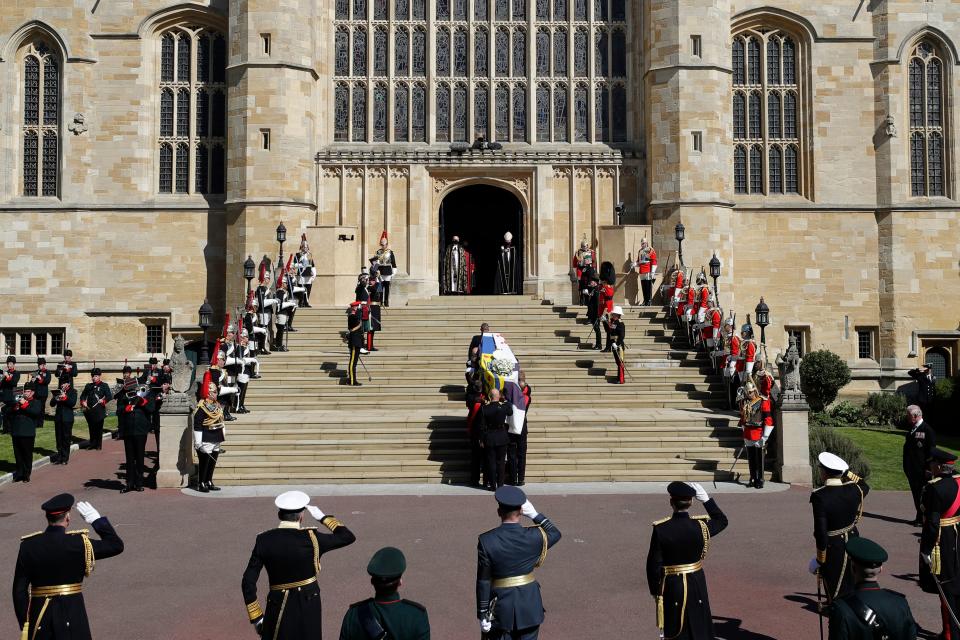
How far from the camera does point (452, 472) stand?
54.2 feet

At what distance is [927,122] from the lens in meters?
Answer: 30.3

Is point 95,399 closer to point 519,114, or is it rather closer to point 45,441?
point 45,441

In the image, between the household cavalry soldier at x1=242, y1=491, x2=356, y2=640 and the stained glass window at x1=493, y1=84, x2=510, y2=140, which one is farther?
the stained glass window at x1=493, y1=84, x2=510, y2=140

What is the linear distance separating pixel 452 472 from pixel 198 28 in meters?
21.1

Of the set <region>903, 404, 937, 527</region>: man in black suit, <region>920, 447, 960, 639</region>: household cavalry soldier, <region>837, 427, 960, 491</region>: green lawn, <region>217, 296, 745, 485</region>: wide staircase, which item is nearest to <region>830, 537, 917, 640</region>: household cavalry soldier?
<region>920, 447, 960, 639</region>: household cavalry soldier

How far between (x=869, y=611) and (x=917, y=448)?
28.9ft

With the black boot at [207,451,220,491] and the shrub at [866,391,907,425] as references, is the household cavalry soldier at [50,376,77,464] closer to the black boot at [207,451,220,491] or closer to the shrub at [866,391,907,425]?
the black boot at [207,451,220,491]

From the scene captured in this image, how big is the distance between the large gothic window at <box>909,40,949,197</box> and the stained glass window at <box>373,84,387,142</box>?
1810 centimetres

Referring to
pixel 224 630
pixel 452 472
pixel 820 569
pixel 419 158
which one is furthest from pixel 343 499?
pixel 419 158

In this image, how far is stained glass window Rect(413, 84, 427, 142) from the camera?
3042 cm

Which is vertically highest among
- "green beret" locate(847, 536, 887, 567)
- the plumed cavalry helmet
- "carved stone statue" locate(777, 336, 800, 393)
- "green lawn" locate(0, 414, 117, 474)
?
the plumed cavalry helmet

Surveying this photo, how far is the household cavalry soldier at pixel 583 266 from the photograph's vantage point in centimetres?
2572

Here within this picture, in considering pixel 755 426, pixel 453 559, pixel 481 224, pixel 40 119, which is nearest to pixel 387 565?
pixel 453 559

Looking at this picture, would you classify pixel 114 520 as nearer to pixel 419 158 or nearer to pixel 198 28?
pixel 419 158
